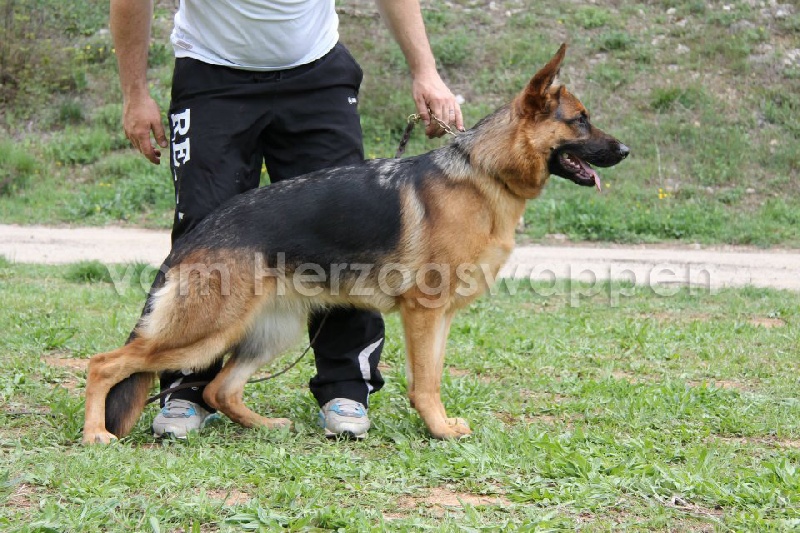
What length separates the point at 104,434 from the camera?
3764mm

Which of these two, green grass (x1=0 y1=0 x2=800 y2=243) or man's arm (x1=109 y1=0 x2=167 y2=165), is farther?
green grass (x1=0 y1=0 x2=800 y2=243)

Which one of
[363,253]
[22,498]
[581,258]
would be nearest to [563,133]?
[363,253]

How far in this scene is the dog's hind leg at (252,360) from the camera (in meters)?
4.20

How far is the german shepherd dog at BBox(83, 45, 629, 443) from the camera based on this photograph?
12.7ft

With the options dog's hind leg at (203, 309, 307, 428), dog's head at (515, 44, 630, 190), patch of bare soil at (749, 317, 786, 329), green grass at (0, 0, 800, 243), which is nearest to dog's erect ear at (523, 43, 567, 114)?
dog's head at (515, 44, 630, 190)

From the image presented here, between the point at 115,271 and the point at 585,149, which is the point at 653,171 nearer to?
the point at 115,271

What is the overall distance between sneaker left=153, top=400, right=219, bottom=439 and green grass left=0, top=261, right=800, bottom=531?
0.26 ft

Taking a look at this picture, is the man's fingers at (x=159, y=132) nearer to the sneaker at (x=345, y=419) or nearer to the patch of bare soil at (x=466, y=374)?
the sneaker at (x=345, y=419)

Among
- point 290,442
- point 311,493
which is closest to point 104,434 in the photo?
point 290,442

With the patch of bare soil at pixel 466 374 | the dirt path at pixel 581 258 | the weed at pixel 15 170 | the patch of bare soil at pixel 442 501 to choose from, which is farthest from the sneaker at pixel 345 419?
the weed at pixel 15 170

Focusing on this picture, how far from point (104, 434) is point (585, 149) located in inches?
94.1

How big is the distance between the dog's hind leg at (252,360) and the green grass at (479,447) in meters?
0.10

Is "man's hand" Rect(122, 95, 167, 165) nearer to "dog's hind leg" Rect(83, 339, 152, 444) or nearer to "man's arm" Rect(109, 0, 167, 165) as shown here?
"man's arm" Rect(109, 0, 167, 165)

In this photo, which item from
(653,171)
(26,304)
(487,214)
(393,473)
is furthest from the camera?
(653,171)
